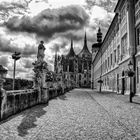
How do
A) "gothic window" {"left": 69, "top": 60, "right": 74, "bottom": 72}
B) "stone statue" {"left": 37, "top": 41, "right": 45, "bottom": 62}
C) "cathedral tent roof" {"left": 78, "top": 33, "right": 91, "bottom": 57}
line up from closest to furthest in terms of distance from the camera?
"stone statue" {"left": 37, "top": 41, "right": 45, "bottom": 62}, "gothic window" {"left": 69, "top": 60, "right": 74, "bottom": 72}, "cathedral tent roof" {"left": 78, "top": 33, "right": 91, "bottom": 57}

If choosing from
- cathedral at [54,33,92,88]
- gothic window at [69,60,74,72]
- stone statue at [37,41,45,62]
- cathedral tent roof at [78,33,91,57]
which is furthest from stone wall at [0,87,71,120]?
cathedral tent roof at [78,33,91,57]

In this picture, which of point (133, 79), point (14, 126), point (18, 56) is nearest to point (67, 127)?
point (14, 126)

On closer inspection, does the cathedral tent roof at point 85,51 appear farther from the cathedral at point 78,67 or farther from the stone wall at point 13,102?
the stone wall at point 13,102

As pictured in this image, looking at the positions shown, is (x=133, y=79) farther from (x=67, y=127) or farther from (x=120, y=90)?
(x=67, y=127)

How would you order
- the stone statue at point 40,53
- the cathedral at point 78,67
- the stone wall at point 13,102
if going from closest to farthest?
the stone wall at point 13,102 < the stone statue at point 40,53 < the cathedral at point 78,67

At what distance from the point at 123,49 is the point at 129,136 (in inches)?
791

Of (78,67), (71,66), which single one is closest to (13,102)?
(78,67)

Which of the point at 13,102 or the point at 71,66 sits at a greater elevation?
the point at 71,66

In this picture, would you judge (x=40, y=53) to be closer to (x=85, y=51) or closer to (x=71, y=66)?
(x=71, y=66)

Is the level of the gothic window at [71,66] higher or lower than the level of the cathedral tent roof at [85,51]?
lower

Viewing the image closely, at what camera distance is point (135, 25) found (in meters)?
19.0


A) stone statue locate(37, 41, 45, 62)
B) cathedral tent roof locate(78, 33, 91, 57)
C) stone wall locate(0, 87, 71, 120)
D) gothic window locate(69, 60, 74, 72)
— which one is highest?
cathedral tent roof locate(78, 33, 91, 57)

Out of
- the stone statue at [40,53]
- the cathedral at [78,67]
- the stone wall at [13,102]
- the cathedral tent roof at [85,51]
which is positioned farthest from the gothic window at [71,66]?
the stone wall at [13,102]

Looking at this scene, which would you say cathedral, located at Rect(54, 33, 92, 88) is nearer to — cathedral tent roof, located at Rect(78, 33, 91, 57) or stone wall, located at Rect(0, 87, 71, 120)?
cathedral tent roof, located at Rect(78, 33, 91, 57)
